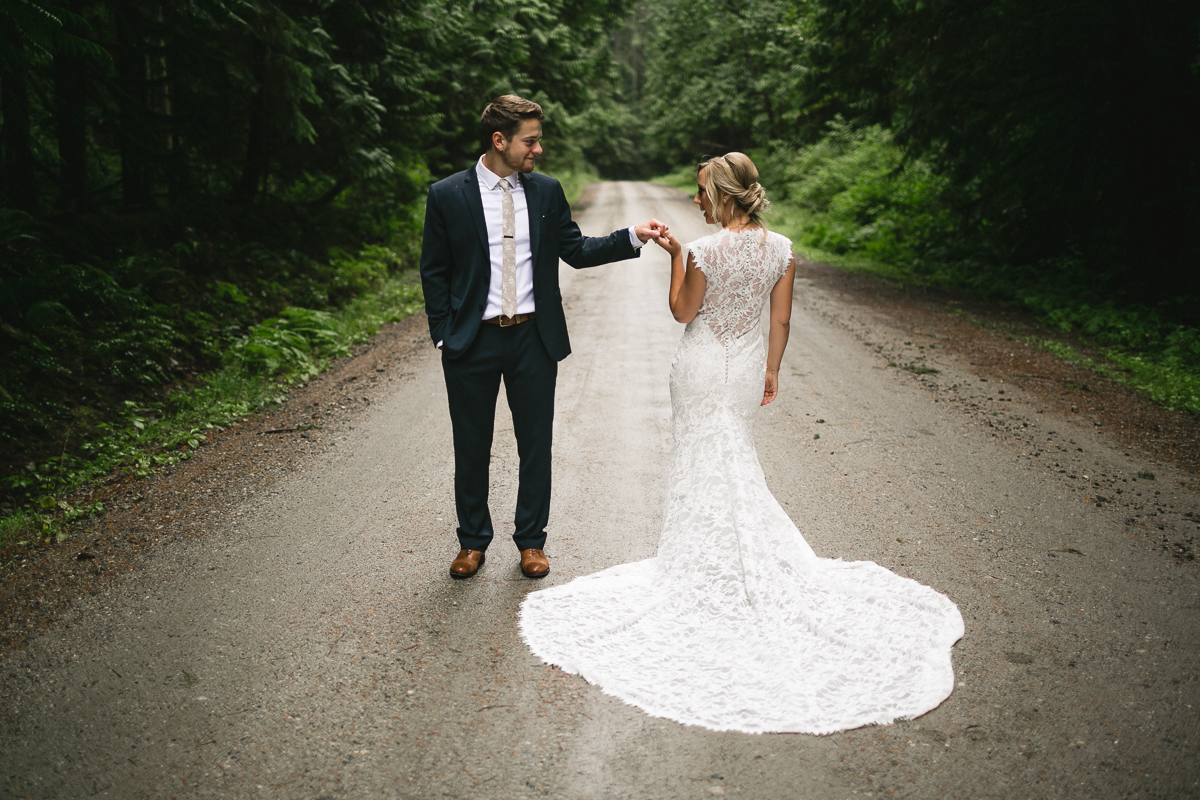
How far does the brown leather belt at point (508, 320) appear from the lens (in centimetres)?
379

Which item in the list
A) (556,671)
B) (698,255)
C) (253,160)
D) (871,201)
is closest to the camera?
(556,671)

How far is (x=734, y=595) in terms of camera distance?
352 cm

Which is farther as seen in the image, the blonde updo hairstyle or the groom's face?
the groom's face

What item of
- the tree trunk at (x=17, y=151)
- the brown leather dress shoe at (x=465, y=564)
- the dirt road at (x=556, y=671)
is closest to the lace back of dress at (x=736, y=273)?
the dirt road at (x=556, y=671)

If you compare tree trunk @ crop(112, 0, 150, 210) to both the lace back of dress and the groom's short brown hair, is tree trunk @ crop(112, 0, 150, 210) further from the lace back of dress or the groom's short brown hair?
the lace back of dress

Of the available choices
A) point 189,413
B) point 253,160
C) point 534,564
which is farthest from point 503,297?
point 253,160

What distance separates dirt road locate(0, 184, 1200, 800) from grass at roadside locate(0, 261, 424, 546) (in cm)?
89

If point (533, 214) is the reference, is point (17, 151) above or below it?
above

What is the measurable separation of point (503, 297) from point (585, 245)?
0.57 meters

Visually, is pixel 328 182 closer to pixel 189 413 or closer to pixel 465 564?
pixel 189 413

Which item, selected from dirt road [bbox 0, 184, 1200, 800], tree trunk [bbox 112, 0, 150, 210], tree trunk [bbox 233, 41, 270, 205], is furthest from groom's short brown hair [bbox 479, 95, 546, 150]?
tree trunk [bbox 233, 41, 270, 205]

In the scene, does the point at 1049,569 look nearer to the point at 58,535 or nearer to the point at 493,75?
the point at 58,535

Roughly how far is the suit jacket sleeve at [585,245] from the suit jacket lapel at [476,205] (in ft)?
1.41

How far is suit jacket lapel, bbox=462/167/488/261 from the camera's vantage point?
3691 millimetres
